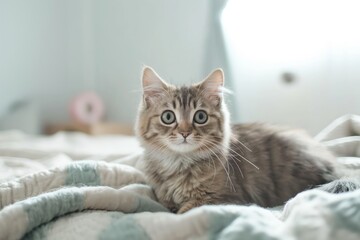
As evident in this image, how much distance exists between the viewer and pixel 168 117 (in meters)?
1.24

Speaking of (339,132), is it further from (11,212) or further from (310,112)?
(11,212)

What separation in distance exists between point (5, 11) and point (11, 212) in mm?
2790

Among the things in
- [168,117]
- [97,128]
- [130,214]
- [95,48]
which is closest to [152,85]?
[168,117]

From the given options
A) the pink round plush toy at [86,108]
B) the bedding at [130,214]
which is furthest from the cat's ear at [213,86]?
the pink round plush toy at [86,108]

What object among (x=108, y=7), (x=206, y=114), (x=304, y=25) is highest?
(x=108, y=7)

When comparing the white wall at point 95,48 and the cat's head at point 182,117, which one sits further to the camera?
the white wall at point 95,48

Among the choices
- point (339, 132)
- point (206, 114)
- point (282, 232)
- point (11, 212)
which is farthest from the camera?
point (339, 132)

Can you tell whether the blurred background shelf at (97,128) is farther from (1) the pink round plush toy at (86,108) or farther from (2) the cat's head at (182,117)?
(2) the cat's head at (182,117)

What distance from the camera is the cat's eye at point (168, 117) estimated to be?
1234 mm

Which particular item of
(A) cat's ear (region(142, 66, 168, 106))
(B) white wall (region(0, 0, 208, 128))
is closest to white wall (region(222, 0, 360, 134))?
(B) white wall (region(0, 0, 208, 128))

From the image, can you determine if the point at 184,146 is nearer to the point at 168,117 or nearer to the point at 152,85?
the point at 168,117

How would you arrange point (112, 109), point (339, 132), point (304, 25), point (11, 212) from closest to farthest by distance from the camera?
1. point (11, 212)
2. point (339, 132)
3. point (304, 25)
4. point (112, 109)

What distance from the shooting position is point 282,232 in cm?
68

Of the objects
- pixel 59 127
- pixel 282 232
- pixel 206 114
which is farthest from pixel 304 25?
pixel 59 127
